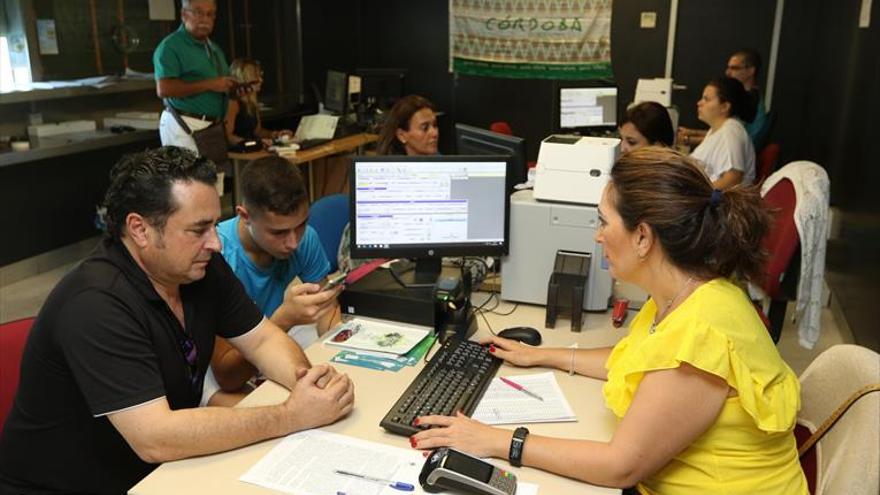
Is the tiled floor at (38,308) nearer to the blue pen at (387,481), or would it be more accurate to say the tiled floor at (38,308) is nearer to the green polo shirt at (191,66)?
the green polo shirt at (191,66)

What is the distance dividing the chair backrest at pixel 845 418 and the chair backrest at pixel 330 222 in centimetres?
174

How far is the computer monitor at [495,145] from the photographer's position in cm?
246

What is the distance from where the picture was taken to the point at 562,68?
6766 millimetres

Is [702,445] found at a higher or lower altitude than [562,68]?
lower

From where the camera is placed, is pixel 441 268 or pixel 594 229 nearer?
pixel 594 229

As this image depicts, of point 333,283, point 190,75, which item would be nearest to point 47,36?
point 190,75

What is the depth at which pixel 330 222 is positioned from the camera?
288cm

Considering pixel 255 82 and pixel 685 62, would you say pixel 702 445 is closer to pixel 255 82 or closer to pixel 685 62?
pixel 255 82

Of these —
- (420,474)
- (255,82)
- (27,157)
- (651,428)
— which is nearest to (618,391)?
(651,428)

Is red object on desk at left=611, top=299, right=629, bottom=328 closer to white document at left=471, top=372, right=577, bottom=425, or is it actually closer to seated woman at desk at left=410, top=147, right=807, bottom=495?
white document at left=471, top=372, right=577, bottom=425

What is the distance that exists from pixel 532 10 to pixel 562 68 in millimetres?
612

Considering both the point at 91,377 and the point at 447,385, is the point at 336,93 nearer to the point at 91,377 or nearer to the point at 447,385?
the point at 447,385

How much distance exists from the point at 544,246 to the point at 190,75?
9.80 feet

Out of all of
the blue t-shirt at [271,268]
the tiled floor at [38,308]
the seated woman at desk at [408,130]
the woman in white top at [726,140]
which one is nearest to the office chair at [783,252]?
the tiled floor at [38,308]
